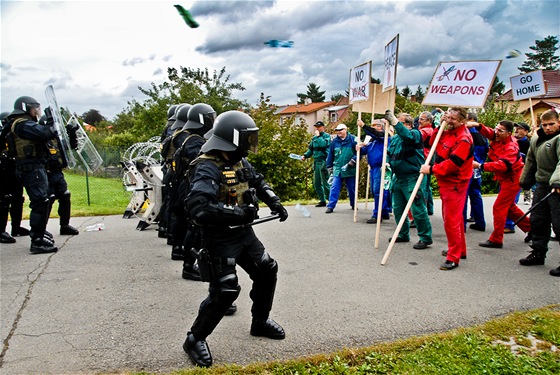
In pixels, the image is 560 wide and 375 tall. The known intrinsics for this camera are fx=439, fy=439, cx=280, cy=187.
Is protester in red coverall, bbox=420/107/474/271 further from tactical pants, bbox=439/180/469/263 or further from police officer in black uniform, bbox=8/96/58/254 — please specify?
police officer in black uniform, bbox=8/96/58/254

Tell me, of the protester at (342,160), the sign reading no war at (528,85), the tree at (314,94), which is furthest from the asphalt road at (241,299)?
the tree at (314,94)

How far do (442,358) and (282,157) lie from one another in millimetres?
11877

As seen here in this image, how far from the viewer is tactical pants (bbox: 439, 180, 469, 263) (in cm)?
555

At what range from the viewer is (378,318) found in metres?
4.18

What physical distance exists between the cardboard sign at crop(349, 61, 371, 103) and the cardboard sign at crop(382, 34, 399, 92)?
30.5 inches

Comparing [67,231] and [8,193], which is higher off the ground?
[8,193]

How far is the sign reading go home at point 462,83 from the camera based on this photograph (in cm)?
553

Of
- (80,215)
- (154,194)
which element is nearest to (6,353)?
(154,194)

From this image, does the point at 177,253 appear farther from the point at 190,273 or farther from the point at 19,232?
the point at 19,232

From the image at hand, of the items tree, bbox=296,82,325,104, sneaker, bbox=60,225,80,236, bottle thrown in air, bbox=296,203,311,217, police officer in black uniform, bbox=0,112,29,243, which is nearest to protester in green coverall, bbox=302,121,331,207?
bottle thrown in air, bbox=296,203,311,217

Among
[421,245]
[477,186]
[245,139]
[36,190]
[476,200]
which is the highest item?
[245,139]

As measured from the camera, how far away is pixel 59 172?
295 inches

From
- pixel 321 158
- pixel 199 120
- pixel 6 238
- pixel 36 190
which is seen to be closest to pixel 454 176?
pixel 199 120

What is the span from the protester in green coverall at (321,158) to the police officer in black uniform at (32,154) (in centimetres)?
591
